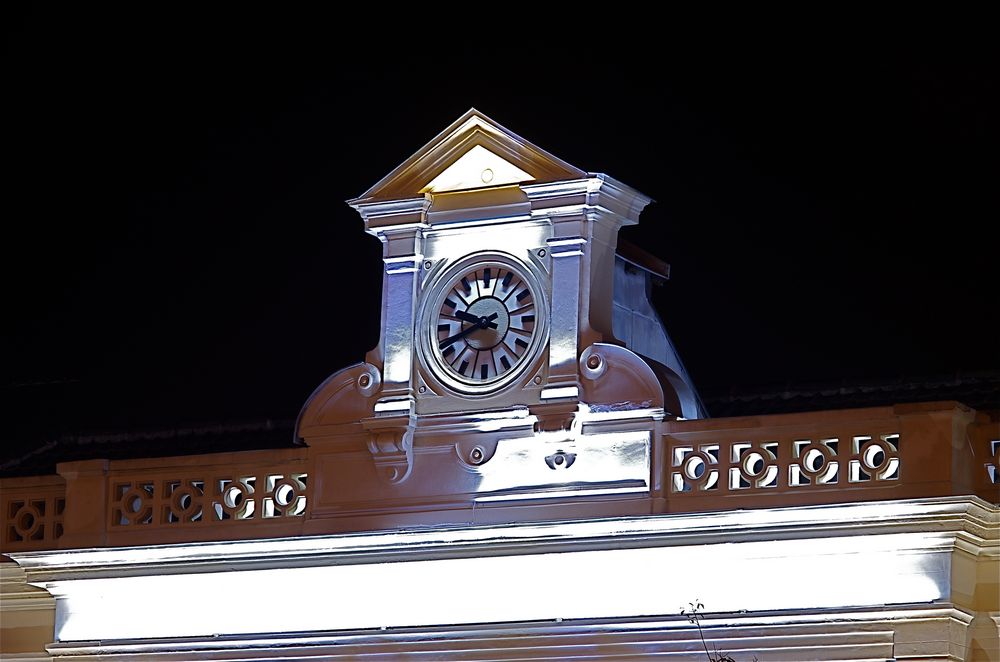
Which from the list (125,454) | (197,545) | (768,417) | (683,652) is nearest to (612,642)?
(683,652)

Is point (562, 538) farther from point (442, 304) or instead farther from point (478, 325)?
point (442, 304)

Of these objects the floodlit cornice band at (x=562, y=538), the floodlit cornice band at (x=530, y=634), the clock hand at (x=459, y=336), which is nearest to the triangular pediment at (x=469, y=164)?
the clock hand at (x=459, y=336)

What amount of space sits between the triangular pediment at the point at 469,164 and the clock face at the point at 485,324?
770mm

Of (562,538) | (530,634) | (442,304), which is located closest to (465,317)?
(442,304)

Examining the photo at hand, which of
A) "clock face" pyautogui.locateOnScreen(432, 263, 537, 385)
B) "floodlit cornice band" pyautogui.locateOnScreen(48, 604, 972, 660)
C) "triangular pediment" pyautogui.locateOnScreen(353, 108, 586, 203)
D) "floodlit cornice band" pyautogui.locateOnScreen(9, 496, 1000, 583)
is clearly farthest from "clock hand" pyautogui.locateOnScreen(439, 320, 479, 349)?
"floodlit cornice band" pyautogui.locateOnScreen(48, 604, 972, 660)

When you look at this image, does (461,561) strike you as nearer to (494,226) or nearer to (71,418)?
(494,226)

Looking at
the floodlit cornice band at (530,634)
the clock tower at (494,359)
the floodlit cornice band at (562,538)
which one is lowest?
the floodlit cornice band at (530,634)

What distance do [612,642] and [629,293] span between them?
3255 mm

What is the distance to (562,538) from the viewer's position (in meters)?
25.3

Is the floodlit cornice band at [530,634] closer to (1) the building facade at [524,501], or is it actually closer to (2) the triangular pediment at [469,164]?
(1) the building facade at [524,501]

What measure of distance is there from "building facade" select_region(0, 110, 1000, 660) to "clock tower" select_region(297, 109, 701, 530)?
0.07 feet

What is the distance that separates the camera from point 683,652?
975 inches

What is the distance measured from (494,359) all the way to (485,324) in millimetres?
305

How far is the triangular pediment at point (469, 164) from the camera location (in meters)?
26.0
